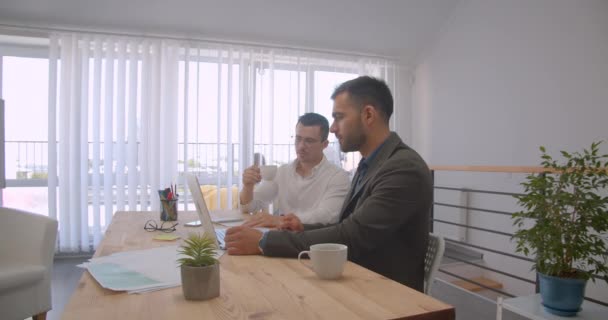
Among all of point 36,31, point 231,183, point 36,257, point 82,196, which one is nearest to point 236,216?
point 36,257

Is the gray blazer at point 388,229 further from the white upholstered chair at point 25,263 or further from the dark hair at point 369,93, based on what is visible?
the white upholstered chair at point 25,263

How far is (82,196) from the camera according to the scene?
11.8 feet

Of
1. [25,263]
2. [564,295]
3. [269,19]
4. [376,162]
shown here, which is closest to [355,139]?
[376,162]

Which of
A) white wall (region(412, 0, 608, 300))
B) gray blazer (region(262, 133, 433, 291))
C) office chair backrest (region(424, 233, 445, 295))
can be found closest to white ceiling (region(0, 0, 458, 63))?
white wall (region(412, 0, 608, 300))

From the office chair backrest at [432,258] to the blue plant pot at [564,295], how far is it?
0.89 metres

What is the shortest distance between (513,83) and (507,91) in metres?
0.08

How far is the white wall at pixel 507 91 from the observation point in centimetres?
304

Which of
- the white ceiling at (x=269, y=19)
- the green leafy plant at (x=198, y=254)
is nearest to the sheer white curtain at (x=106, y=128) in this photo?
the white ceiling at (x=269, y=19)

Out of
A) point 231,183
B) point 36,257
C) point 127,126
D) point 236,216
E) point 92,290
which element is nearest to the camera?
point 92,290

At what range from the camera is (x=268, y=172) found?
1.80 meters

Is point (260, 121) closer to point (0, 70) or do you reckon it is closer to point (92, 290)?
point (0, 70)

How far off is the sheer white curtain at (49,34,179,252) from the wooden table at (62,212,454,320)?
2833mm

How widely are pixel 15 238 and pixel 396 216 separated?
2.08m

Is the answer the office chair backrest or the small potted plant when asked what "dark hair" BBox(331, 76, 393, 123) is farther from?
the small potted plant
